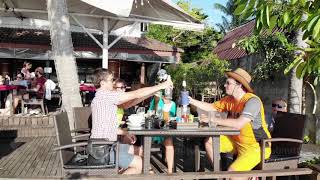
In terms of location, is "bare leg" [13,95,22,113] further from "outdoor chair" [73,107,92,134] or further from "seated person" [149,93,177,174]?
"outdoor chair" [73,107,92,134]

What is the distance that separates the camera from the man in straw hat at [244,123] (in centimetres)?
406

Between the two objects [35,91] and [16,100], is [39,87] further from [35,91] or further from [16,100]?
[16,100]

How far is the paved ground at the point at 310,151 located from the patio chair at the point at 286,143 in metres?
2.14

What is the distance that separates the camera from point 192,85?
637 inches

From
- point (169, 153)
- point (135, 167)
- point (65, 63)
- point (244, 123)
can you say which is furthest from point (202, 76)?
point (135, 167)

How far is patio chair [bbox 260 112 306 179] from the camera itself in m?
4.07

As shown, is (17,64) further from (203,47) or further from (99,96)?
(203,47)

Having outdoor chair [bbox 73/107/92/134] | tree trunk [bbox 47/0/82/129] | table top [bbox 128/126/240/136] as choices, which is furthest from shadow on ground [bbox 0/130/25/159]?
table top [bbox 128/126/240/136]

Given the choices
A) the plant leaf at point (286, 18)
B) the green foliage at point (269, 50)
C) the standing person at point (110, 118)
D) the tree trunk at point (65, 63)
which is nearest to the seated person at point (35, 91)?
the tree trunk at point (65, 63)

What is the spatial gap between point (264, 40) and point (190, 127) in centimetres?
807

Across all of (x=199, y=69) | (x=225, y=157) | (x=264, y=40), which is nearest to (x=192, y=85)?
(x=199, y=69)

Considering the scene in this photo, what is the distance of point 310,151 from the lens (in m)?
7.30

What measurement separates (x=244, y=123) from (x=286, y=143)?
2.34 ft

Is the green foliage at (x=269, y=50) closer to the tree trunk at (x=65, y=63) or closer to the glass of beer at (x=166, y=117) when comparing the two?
the tree trunk at (x=65, y=63)
